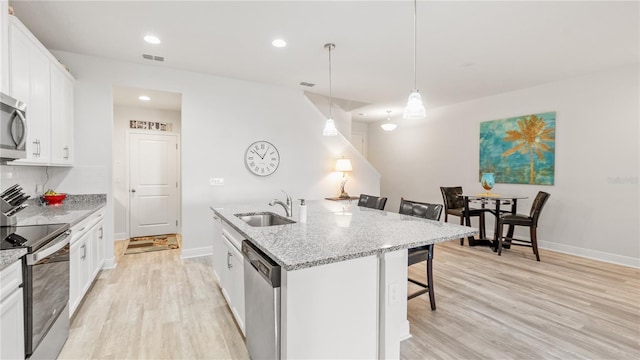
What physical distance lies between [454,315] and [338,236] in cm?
151

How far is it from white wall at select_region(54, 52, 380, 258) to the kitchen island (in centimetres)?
264

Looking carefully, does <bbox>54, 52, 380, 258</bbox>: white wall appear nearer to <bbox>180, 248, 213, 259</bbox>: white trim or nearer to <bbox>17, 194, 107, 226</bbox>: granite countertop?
<bbox>180, 248, 213, 259</bbox>: white trim

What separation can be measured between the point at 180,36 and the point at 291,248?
277cm

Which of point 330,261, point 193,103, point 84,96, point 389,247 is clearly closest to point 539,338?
point 389,247

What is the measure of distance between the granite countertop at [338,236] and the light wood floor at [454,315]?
0.86 meters

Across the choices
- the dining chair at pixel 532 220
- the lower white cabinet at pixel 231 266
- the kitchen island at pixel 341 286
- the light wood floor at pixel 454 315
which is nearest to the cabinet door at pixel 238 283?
the lower white cabinet at pixel 231 266

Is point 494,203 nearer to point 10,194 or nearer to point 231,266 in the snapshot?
point 231,266

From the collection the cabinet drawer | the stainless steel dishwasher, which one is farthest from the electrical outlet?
the cabinet drawer

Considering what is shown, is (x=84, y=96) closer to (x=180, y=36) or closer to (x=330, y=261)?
(x=180, y=36)

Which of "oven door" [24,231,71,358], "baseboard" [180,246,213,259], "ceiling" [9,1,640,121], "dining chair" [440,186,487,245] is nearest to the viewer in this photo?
"oven door" [24,231,71,358]

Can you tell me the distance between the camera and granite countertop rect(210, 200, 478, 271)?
1.44 meters

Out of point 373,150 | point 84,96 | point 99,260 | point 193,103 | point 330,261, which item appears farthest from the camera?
point 373,150

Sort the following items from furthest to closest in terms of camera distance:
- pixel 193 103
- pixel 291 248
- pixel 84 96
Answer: pixel 193 103 < pixel 84 96 < pixel 291 248

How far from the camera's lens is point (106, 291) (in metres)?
3.02
